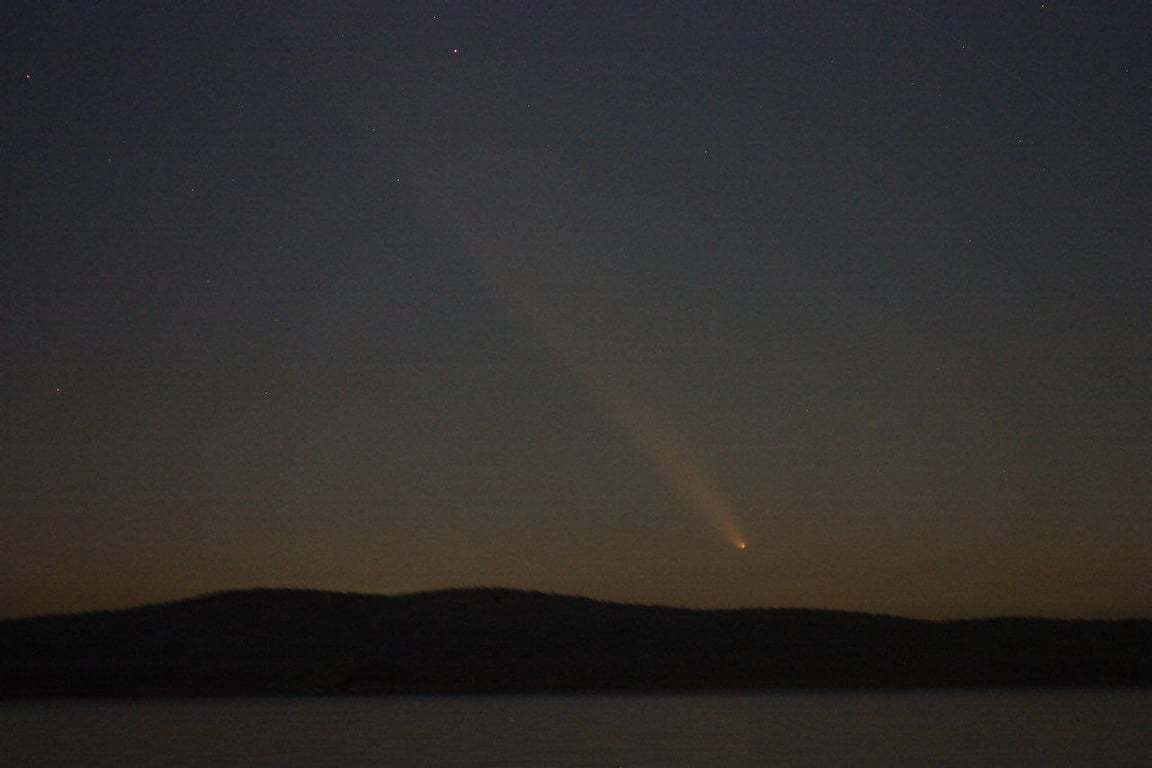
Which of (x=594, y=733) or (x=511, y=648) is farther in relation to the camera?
(x=511, y=648)

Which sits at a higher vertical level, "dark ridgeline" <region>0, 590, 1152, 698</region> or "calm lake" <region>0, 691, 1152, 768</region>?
"dark ridgeline" <region>0, 590, 1152, 698</region>

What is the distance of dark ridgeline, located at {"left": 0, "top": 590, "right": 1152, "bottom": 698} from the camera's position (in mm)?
59438

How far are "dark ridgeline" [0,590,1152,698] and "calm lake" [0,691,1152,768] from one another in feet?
51.7

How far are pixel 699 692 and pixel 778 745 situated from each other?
26718mm

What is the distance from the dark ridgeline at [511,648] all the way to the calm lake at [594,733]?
15763 mm

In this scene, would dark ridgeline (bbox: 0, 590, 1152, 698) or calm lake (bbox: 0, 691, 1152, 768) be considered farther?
dark ridgeline (bbox: 0, 590, 1152, 698)

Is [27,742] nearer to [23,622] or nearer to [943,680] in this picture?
[943,680]

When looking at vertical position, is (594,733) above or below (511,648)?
below

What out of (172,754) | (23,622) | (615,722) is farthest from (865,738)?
(23,622)

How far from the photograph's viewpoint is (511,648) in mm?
83312

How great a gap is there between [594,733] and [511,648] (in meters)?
56.5

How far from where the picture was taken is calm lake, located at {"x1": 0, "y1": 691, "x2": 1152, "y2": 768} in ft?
73.3

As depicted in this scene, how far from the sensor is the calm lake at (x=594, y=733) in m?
22.3

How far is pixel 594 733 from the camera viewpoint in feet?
90.7
